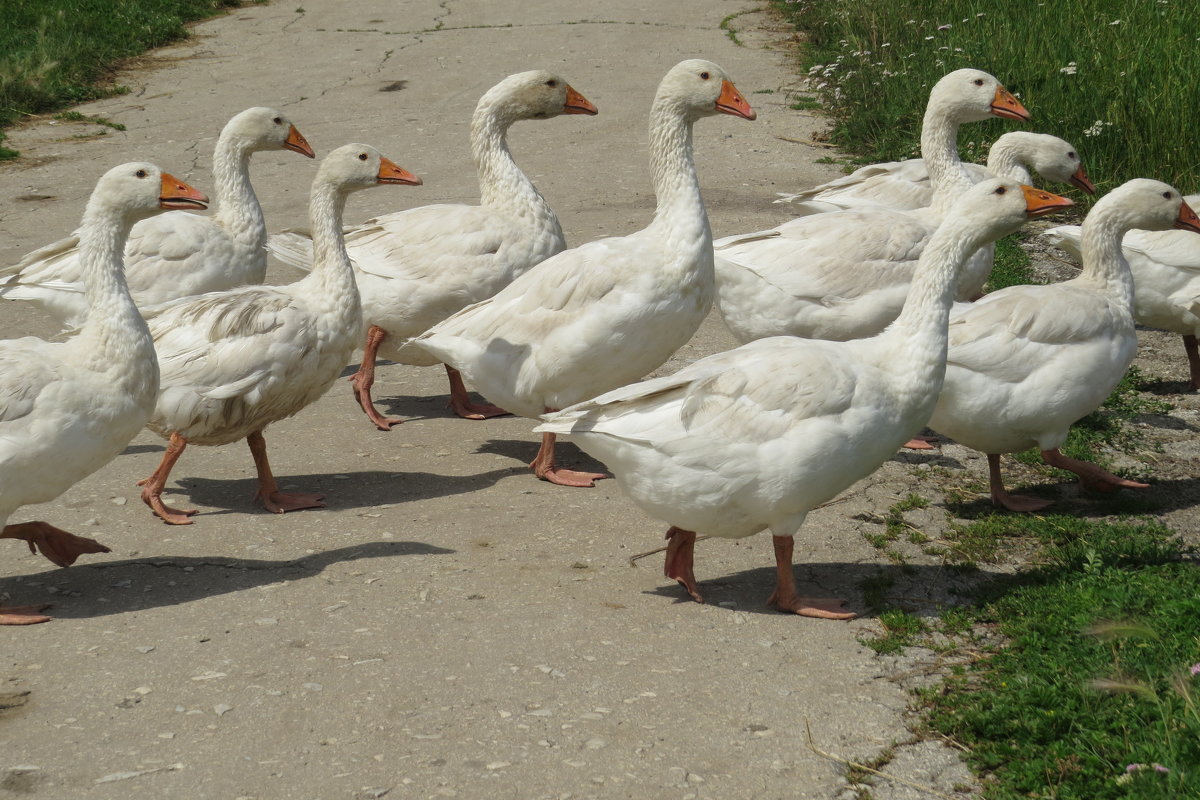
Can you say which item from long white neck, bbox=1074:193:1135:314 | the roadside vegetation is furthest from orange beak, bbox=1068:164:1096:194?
long white neck, bbox=1074:193:1135:314

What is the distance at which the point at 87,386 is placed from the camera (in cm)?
519

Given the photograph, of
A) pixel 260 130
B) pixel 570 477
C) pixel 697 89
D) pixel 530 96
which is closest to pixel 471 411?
pixel 570 477

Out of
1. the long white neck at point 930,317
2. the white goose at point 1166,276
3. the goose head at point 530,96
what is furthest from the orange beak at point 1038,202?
the goose head at point 530,96

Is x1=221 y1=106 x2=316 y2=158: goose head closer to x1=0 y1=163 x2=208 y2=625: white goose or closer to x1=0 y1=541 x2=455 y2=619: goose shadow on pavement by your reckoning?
x1=0 y1=163 x2=208 y2=625: white goose

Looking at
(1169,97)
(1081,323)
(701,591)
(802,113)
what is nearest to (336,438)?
(701,591)

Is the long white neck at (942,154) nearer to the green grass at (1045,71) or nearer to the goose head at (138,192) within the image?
the green grass at (1045,71)

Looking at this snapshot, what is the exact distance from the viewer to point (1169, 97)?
34.1 feet

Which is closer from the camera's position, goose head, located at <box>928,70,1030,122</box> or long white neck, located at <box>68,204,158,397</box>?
long white neck, located at <box>68,204,158,397</box>

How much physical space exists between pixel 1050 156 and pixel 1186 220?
5.22 ft

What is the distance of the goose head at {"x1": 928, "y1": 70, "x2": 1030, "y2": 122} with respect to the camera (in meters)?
8.58

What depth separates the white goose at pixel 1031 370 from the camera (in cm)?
608

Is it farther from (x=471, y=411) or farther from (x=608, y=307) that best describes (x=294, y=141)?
(x=608, y=307)

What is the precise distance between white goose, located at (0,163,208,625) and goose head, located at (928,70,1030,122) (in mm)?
5142

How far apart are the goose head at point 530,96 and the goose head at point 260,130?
1.31 metres
